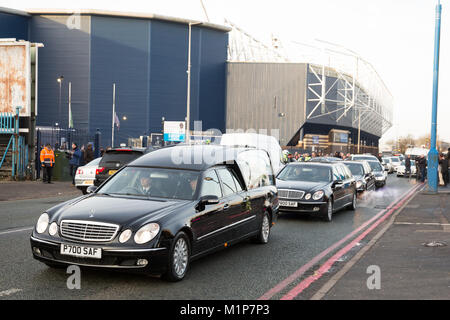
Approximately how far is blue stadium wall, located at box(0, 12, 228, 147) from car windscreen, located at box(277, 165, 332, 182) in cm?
4967

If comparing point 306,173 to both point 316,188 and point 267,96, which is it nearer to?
point 316,188

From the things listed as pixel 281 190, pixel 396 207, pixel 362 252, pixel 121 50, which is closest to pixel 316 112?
pixel 121 50

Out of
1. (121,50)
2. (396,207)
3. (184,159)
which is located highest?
(121,50)

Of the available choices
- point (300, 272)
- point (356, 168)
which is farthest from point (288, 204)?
point (356, 168)

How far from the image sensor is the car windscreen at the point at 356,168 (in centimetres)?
2141

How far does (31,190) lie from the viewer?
1964 centimetres

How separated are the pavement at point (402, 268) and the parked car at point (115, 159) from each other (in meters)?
8.11

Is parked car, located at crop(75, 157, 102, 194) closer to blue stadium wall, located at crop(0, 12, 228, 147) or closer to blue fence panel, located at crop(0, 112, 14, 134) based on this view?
blue fence panel, located at crop(0, 112, 14, 134)

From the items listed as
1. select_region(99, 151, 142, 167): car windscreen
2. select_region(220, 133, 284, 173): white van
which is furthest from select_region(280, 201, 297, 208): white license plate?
select_region(220, 133, 284, 173): white van

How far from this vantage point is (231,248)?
28.7ft

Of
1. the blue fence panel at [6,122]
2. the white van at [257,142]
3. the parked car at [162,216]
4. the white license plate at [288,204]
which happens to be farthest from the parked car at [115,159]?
the blue fence panel at [6,122]
